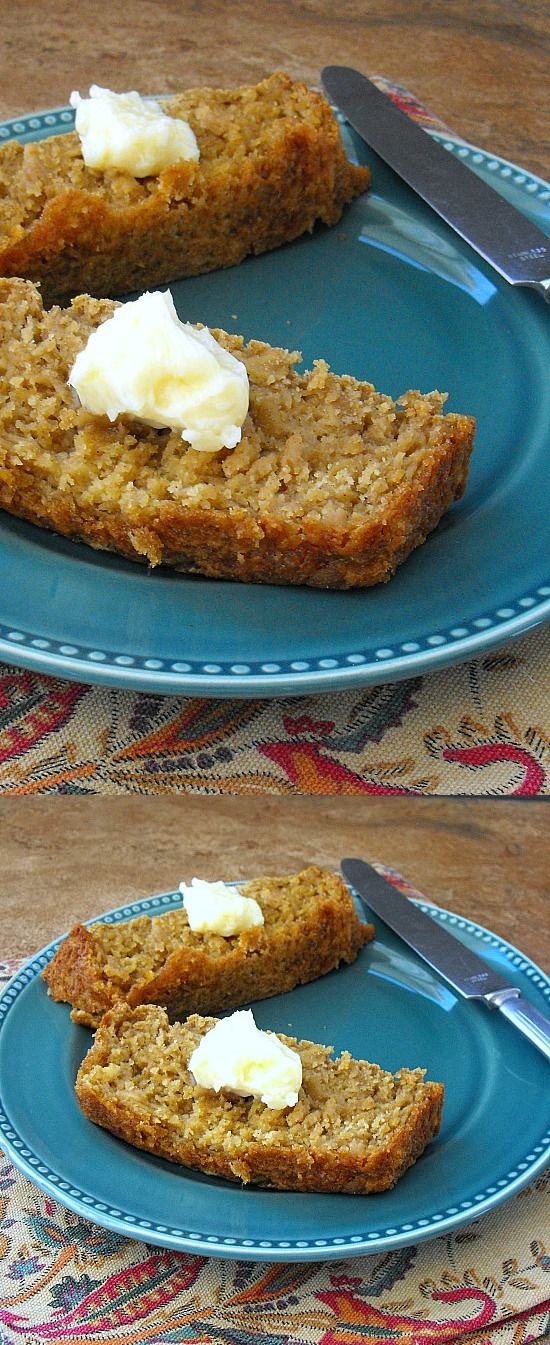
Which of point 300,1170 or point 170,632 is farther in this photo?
point 300,1170

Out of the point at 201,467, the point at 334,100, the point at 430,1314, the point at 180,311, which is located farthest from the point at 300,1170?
the point at 334,100

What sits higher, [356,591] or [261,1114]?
[356,591]

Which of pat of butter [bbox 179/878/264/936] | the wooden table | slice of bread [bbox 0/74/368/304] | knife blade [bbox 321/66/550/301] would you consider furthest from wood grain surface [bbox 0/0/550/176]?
pat of butter [bbox 179/878/264/936]

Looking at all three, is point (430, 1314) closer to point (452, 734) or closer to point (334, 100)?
point (452, 734)

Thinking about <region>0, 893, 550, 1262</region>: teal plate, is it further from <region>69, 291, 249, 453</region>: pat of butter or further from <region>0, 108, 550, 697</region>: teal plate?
<region>69, 291, 249, 453</region>: pat of butter

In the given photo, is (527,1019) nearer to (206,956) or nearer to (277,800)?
(206,956)

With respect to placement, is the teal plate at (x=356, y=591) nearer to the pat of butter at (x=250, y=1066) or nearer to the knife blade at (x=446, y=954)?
the pat of butter at (x=250, y=1066)

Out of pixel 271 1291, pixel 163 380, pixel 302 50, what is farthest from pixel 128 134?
pixel 271 1291

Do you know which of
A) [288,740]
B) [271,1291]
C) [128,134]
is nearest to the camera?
[288,740]
